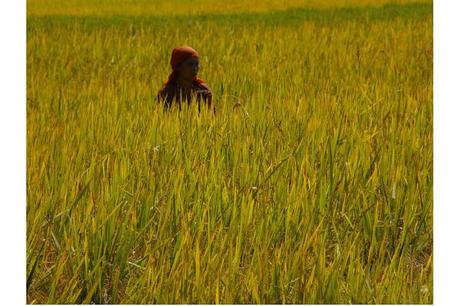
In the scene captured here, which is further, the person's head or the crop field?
the person's head

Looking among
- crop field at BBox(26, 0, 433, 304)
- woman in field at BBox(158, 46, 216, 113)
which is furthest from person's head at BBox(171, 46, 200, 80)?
crop field at BBox(26, 0, 433, 304)

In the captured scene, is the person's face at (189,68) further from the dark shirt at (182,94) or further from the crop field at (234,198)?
the crop field at (234,198)

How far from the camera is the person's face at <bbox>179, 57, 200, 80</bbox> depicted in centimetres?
390

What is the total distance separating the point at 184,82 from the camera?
13.0 feet

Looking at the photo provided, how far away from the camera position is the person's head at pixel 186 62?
153 inches

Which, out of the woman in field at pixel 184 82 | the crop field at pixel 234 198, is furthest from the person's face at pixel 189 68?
the crop field at pixel 234 198

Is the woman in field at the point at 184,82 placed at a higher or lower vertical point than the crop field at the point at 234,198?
higher

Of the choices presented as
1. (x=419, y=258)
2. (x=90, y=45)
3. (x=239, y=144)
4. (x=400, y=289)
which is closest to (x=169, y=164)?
(x=239, y=144)

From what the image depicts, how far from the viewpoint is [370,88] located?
4715 mm

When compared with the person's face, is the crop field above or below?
below

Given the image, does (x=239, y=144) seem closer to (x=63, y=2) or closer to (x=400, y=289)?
(x=400, y=289)

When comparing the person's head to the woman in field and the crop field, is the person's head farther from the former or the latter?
the crop field

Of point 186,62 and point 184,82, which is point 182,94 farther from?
point 186,62
